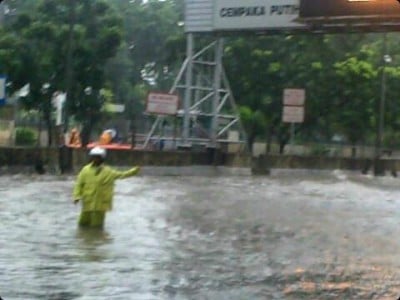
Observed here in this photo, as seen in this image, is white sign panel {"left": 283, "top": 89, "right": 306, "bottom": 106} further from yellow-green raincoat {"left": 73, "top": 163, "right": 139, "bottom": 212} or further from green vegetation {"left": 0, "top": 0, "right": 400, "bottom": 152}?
yellow-green raincoat {"left": 73, "top": 163, "right": 139, "bottom": 212}

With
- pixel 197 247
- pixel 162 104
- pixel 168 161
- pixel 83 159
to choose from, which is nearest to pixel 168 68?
pixel 162 104

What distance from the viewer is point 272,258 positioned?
12.3 meters

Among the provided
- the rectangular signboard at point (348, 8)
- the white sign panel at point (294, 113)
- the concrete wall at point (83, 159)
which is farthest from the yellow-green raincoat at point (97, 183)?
the white sign panel at point (294, 113)

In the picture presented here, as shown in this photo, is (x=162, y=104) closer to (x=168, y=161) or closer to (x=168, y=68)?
(x=168, y=161)

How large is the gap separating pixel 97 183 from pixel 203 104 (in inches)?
1189

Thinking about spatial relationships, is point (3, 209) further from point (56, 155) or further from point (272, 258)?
point (56, 155)

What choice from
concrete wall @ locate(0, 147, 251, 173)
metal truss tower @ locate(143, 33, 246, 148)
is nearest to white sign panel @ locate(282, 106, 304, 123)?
concrete wall @ locate(0, 147, 251, 173)

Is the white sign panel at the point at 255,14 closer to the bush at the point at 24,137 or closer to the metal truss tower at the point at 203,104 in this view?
the metal truss tower at the point at 203,104

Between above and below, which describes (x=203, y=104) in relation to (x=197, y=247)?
above

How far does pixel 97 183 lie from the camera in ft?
44.4

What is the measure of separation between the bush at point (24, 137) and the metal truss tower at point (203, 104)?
415cm

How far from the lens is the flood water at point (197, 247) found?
9688mm

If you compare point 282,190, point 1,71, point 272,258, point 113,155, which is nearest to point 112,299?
point 272,258

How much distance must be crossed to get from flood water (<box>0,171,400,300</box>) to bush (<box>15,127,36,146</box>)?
13218 mm
